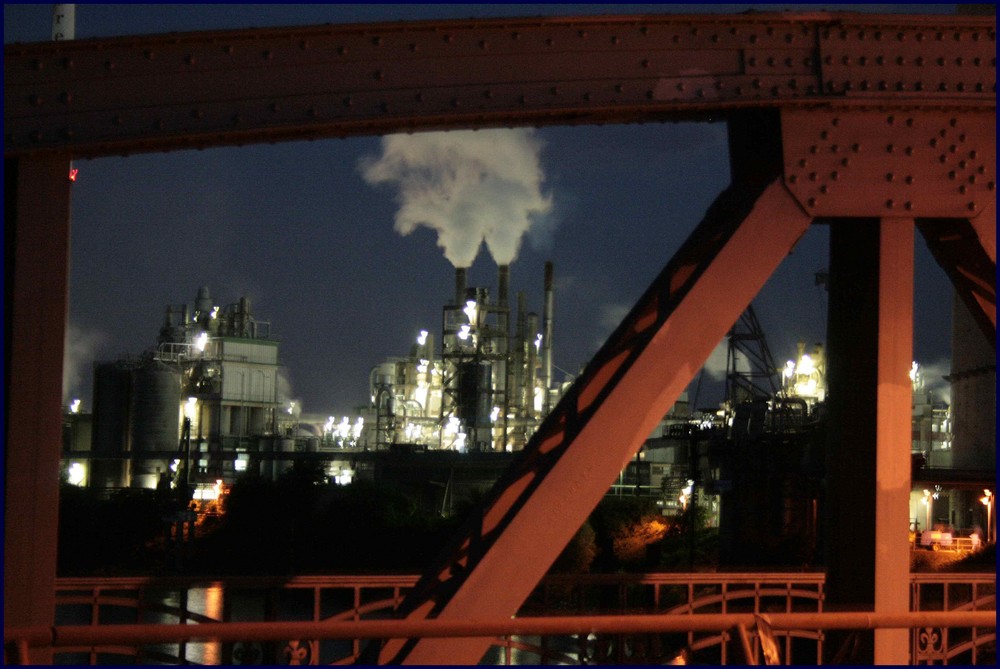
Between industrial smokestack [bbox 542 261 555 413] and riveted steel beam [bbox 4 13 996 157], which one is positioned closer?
riveted steel beam [bbox 4 13 996 157]

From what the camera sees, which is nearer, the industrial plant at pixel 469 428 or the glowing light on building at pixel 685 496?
the industrial plant at pixel 469 428

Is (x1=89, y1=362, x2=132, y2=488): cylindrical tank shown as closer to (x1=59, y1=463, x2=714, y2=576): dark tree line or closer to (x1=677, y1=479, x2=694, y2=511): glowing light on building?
(x1=59, y1=463, x2=714, y2=576): dark tree line

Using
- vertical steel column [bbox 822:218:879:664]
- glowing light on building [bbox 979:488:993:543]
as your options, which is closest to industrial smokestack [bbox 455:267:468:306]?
glowing light on building [bbox 979:488:993:543]

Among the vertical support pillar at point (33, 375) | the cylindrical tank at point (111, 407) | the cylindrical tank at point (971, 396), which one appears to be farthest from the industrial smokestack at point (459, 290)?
the vertical support pillar at point (33, 375)

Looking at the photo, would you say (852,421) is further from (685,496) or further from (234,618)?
(685,496)

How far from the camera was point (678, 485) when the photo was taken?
58250 mm

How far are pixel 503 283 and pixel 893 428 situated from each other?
69.1 metres

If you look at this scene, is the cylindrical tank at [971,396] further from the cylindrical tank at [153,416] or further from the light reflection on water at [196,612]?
the cylindrical tank at [153,416]

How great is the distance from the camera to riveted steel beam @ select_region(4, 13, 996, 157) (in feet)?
20.3

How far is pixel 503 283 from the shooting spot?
75688mm

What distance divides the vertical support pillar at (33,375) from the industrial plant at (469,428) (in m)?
33.0

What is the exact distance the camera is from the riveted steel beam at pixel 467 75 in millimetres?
6176

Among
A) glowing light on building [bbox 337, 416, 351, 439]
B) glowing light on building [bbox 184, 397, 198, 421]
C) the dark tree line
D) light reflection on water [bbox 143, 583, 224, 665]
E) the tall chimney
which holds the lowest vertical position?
light reflection on water [bbox 143, 583, 224, 665]

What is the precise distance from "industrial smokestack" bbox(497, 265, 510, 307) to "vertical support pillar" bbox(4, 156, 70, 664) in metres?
68.5
